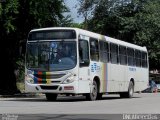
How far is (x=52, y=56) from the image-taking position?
2500 cm

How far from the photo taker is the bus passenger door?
2522 cm

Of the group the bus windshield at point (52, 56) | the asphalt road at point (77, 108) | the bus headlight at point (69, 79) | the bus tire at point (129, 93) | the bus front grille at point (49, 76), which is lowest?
the asphalt road at point (77, 108)

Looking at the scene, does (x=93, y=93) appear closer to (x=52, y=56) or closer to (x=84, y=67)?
(x=84, y=67)

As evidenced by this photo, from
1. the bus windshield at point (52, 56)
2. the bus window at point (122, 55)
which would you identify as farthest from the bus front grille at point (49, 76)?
the bus window at point (122, 55)

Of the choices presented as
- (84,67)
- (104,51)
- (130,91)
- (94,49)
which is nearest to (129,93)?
(130,91)

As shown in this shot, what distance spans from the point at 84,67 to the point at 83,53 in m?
0.68

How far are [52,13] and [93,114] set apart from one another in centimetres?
2311

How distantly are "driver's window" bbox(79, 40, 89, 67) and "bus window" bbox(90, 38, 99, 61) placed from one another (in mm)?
554

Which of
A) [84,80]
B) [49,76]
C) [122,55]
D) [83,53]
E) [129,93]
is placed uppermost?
[122,55]

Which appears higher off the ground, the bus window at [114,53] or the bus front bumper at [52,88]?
the bus window at [114,53]

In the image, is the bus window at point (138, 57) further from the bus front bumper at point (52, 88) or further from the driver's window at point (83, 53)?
the bus front bumper at point (52, 88)

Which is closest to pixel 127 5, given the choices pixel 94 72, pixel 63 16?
pixel 63 16

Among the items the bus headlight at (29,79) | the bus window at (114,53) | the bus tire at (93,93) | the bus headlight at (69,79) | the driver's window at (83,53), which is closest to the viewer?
the bus headlight at (69,79)

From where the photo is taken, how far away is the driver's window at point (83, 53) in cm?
2519
